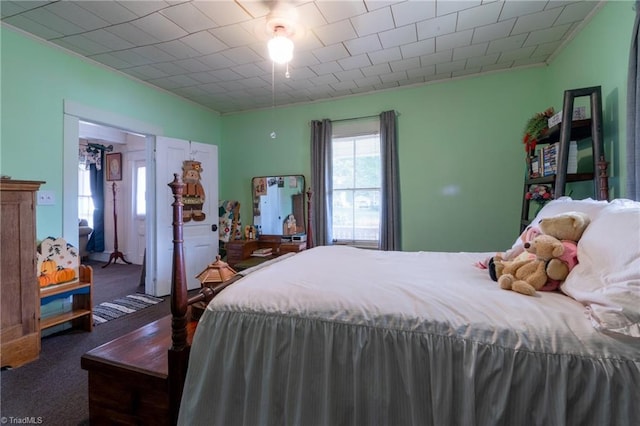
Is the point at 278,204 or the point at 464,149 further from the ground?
the point at 464,149

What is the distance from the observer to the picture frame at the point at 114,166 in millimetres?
5672

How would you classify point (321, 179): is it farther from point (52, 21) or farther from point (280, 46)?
point (52, 21)

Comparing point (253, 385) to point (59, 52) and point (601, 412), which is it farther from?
point (59, 52)

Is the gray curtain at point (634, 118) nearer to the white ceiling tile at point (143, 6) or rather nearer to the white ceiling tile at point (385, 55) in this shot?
the white ceiling tile at point (385, 55)

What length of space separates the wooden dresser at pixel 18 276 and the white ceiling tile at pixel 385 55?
319cm

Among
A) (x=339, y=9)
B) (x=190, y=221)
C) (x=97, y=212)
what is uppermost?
(x=339, y=9)

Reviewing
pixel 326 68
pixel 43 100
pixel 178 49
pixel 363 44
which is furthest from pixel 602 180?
pixel 43 100

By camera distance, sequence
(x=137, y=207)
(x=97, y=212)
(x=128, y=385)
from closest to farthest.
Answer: (x=128, y=385) → (x=137, y=207) → (x=97, y=212)

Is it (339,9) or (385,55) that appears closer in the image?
(339,9)

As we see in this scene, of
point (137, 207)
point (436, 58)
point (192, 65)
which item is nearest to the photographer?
point (436, 58)

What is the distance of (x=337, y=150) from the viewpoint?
3.89 m

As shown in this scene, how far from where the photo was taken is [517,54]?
2805mm

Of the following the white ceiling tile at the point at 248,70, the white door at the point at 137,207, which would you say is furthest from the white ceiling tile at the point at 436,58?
the white door at the point at 137,207

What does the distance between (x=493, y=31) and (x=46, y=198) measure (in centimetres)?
436
